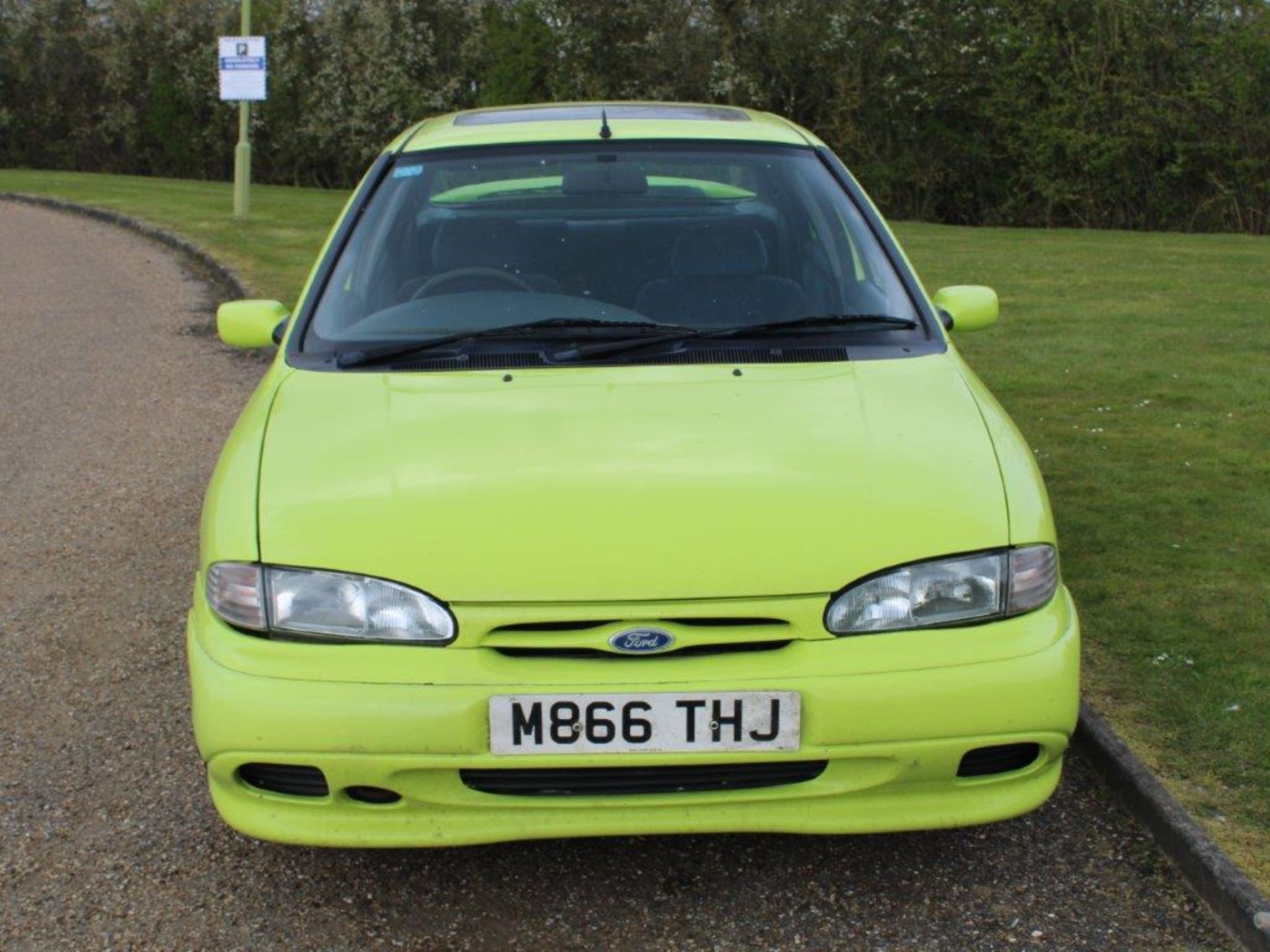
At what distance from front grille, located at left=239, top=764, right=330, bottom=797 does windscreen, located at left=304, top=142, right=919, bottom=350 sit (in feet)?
4.04

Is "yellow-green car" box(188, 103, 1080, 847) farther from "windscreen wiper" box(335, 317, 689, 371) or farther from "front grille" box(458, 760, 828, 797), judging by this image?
"windscreen wiper" box(335, 317, 689, 371)

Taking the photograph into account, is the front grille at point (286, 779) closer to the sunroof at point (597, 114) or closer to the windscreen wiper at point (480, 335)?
the windscreen wiper at point (480, 335)

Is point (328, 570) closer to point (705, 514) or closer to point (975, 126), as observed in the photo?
point (705, 514)

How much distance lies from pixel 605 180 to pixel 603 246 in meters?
0.23

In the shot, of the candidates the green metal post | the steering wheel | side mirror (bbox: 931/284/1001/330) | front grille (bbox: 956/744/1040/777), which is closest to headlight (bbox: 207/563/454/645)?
front grille (bbox: 956/744/1040/777)

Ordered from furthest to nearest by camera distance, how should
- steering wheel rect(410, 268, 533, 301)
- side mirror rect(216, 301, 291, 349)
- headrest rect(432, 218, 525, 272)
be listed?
1. side mirror rect(216, 301, 291, 349)
2. headrest rect(432, 218, 525, 272)
3. steering wheel rect(410, 268, 533, 301)

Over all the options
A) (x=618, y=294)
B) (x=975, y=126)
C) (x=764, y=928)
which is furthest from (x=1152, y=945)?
(x=975, y=126)

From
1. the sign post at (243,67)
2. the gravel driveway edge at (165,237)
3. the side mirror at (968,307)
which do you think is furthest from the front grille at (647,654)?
the sign post at (243,67)

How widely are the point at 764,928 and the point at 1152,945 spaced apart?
77cm

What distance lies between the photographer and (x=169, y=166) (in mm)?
32344

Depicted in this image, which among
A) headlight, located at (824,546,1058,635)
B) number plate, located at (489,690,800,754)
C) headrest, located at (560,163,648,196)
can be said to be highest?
headrest, located at (560,163,648,196)

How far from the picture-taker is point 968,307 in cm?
437

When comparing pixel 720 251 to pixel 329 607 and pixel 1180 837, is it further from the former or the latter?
pixel 1180 837

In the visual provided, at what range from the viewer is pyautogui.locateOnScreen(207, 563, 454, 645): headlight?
2928 millimetres
